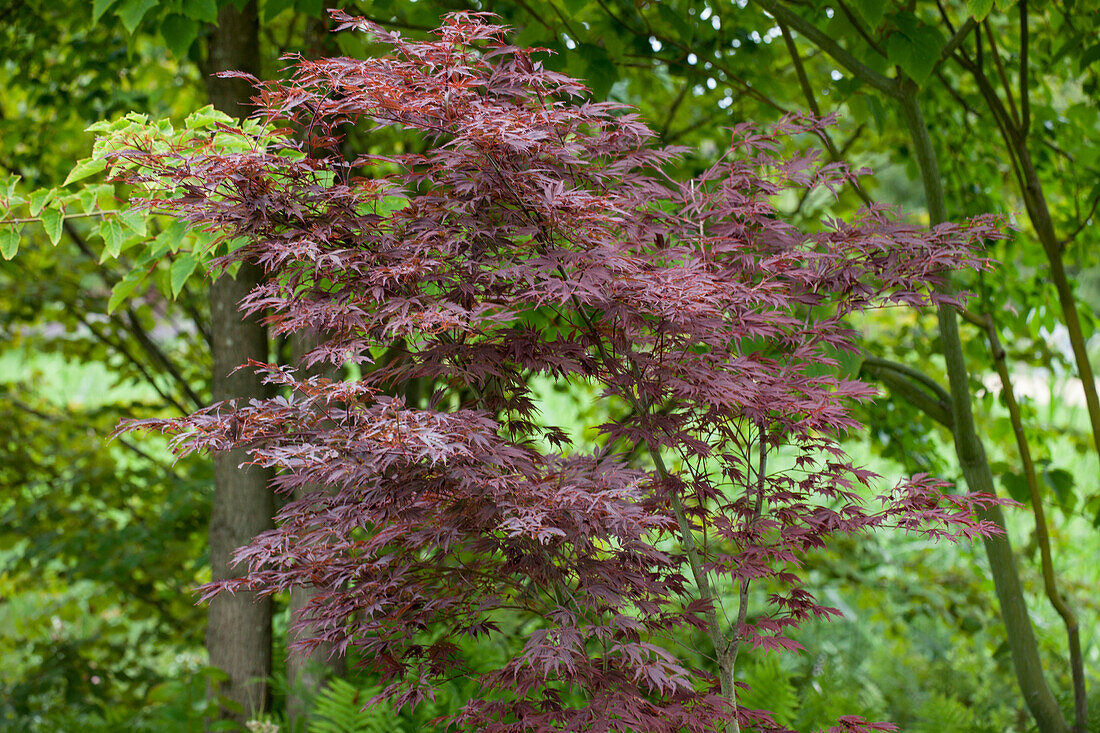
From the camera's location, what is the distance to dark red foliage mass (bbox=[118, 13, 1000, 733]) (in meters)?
1.36

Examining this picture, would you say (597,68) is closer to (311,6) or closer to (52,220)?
(311,6)

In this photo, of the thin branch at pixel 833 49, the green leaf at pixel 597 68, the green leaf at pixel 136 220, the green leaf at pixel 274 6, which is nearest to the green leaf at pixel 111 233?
the green leaf at pixel 136 220

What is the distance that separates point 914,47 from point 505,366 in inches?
50.4

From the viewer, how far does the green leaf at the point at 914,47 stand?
201cm

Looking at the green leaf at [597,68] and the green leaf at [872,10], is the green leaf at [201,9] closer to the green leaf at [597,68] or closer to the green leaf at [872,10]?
the green leaf at [597,68]

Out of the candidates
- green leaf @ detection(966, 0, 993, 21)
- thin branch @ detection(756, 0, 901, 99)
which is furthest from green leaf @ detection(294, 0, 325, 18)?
green leaf @ detection(966, 0, 993, 21)

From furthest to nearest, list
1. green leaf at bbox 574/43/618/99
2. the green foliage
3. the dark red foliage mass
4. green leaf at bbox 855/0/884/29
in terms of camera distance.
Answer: the green foliage, green leaf at bbox 574/43/618/99, green leaf at bbox 855/0/884/29, the dark red foliage mass

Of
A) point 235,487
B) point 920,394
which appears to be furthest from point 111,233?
point 920,394

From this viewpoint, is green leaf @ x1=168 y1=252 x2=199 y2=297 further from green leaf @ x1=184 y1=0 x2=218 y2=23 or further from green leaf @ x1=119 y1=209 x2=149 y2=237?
green leaf @ x1=184 y1=0 x2=218 y2=23

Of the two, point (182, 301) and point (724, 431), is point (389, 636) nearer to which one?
point (724, 431)

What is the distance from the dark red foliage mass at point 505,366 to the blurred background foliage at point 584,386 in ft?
2.52

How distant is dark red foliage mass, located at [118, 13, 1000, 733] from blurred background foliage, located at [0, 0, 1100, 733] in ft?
2.52

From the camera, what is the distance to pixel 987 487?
2.46m

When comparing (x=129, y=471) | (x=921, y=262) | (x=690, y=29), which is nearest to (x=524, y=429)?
(x=921, y=262)
